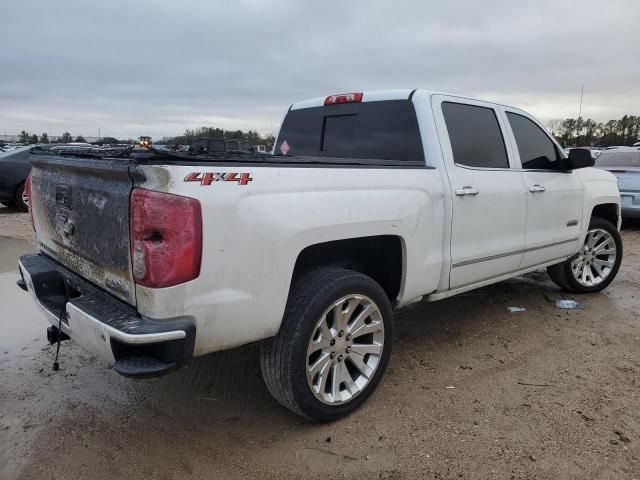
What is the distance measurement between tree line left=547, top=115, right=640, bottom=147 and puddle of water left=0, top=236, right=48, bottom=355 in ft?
129

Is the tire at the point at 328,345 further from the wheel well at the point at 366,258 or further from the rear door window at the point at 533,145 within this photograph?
the rear door window at the point at 533,145

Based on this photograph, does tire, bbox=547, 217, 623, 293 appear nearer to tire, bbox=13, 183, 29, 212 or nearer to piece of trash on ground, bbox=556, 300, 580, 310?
piece of trash on ground, bbox=556, 300, 580, 310

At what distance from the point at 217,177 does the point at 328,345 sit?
3.88ft

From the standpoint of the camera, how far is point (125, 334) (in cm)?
221

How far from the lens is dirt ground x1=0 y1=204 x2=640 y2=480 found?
2.64m

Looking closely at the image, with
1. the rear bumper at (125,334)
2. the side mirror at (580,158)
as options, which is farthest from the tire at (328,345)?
the side mirror at (580,158)

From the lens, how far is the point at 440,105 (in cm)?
370

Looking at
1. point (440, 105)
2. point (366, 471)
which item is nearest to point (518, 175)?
point (440, 105)

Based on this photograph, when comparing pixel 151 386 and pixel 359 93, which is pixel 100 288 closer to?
pixel 151 386

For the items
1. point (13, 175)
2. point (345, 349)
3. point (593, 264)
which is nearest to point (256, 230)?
point (345, 349)

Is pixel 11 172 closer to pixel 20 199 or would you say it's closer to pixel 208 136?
pixel 20 199

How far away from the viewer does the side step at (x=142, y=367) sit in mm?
2244

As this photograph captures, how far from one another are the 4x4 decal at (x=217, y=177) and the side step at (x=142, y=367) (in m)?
0.82

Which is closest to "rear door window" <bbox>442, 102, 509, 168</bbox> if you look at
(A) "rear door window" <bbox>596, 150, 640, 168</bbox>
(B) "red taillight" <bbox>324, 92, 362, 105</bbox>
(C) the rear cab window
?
(C) the rear cab window
